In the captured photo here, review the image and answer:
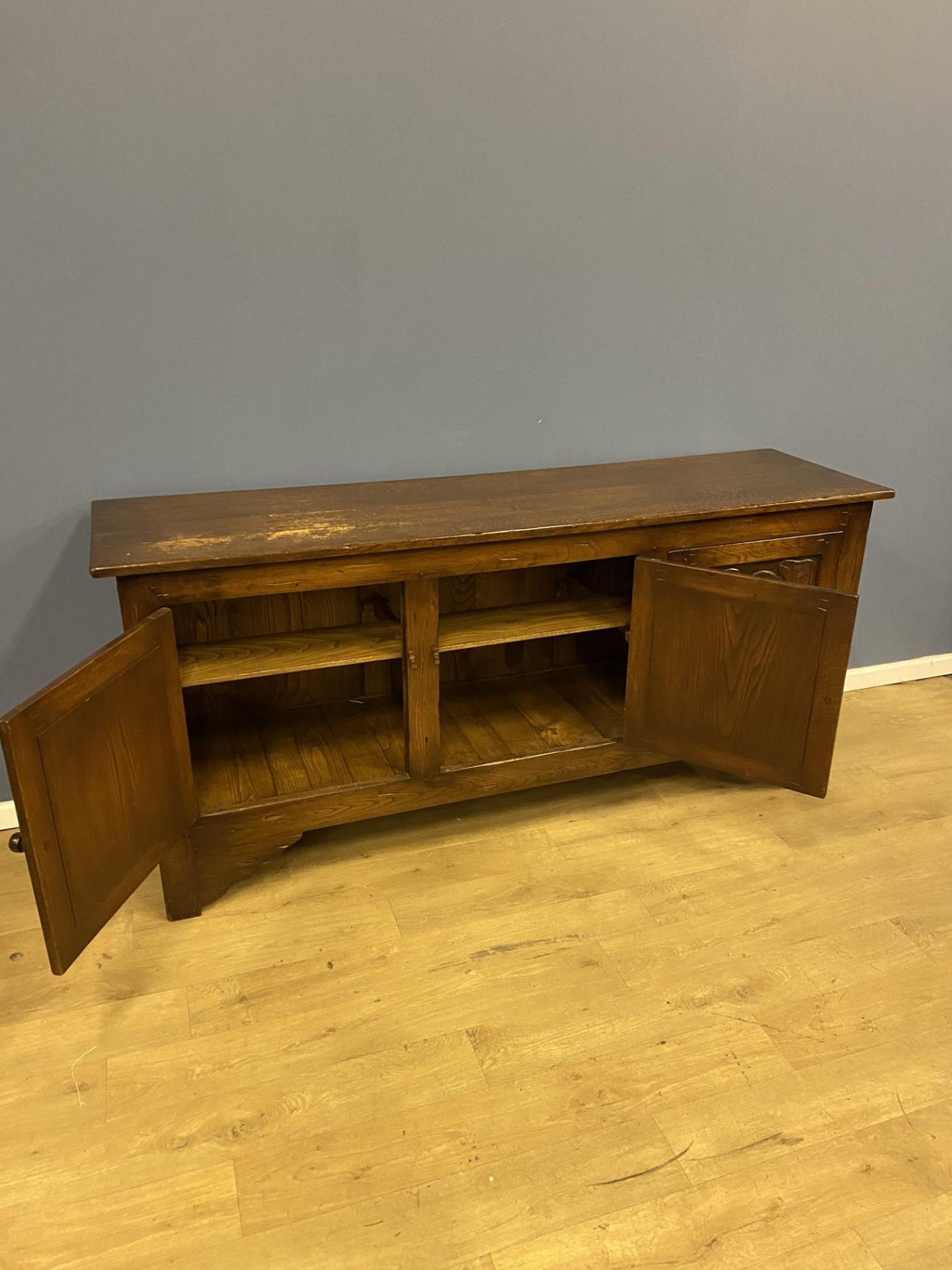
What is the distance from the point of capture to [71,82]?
1.88m

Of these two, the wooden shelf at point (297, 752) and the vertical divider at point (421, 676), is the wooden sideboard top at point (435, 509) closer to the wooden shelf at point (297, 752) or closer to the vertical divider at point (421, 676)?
the vertical divider at point (421, 676)

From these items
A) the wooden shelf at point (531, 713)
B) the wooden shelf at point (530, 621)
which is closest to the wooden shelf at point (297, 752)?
the wooden shelf at point (531, 713)

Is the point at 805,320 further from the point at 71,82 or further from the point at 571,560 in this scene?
the point at 71,82

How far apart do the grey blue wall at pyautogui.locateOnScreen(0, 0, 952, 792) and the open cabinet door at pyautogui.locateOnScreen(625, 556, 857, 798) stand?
61 centimetres

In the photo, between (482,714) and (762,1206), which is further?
(482,714)

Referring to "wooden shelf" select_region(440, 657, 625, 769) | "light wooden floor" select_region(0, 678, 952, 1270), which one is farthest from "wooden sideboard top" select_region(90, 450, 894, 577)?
"light wooden floor" select_region(0, 678, 952, 1270)

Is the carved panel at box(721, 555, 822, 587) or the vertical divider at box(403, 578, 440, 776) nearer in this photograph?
the vertical divider at box(403, 578, 440, 776)

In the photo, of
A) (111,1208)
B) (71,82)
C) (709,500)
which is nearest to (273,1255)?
(111,1208)

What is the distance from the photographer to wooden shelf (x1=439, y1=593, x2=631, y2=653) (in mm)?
2166

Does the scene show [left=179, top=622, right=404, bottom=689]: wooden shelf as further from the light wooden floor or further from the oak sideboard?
the light wooden floor

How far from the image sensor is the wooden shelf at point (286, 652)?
6.51 ft

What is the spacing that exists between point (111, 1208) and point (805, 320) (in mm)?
2560

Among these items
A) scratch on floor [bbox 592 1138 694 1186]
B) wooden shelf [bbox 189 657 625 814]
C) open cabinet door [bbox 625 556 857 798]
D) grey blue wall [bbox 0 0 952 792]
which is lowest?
scratch on floor [bbox 592 1138 694 1186]

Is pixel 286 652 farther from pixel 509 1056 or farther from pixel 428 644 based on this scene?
pixel 509 1056
